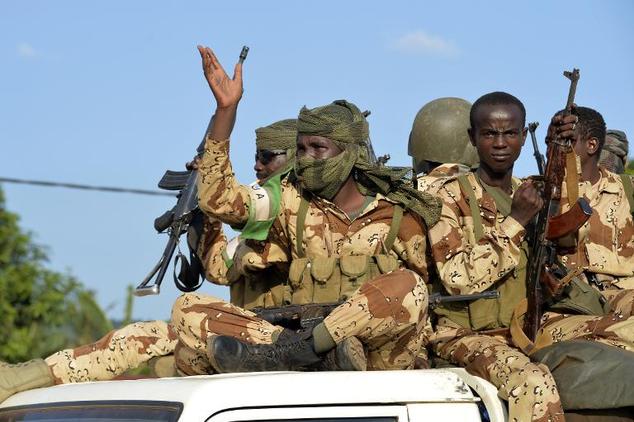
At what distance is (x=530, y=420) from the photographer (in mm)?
4406

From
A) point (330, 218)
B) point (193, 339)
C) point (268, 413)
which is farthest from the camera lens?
point (330, 218)

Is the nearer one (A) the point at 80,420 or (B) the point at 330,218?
(A) the point at 80,420

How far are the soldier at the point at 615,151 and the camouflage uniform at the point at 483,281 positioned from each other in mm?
1940

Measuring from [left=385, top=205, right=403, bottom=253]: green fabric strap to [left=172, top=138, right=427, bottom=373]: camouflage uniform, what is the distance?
0.8 inches

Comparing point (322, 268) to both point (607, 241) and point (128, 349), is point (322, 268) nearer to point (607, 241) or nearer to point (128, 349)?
point (128, 349)

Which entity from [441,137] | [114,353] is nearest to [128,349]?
[114,353]

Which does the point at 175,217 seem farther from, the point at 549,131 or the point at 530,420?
the point at 530,420

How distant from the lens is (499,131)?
605 cm

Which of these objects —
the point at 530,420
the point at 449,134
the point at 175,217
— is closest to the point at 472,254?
the point at 530,420

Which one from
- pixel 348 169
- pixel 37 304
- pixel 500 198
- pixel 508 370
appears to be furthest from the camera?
pixel 37 304

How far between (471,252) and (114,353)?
1566 mm

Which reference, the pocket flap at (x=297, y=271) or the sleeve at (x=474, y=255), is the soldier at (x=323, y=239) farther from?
the sleeve at (x=474, y=255)

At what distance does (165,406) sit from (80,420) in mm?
414

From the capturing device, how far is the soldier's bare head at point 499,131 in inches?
237
